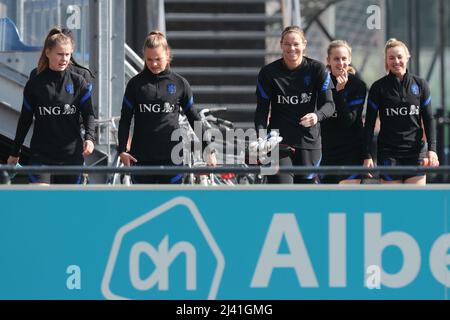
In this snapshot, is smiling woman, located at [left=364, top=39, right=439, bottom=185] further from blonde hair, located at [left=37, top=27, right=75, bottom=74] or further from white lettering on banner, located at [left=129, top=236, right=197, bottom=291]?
blonde hair, located at [left=37, top=27, right=75, bottom=74]

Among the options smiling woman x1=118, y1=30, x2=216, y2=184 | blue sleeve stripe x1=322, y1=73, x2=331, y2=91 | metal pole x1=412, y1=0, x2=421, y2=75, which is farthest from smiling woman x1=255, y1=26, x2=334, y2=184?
metal pole x1=412, y1=0, x2=421, y2=75

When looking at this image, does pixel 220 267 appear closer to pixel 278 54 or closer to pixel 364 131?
pixel 364 131

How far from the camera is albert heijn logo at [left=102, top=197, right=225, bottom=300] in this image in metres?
8.80

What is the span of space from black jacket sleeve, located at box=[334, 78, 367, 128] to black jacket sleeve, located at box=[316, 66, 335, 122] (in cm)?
45

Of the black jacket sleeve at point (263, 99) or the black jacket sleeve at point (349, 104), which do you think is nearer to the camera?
the black jacket sleeve at point (263, 99)

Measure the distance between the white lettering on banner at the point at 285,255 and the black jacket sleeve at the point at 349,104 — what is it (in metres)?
2.28

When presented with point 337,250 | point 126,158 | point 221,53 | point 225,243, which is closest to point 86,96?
point 126,158

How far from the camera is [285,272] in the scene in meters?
8.86

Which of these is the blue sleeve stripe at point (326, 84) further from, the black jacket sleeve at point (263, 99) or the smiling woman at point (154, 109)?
the smiling woman at point (154, 109)

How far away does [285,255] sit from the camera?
8.85 m

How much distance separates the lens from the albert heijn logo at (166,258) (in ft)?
28.9

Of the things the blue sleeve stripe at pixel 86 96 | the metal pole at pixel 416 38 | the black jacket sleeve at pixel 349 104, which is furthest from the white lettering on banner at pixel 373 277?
the metal pole at pixel 416 38

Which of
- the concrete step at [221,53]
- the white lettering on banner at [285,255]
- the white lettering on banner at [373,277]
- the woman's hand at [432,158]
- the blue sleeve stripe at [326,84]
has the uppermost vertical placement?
the concrete step at [221,53]
